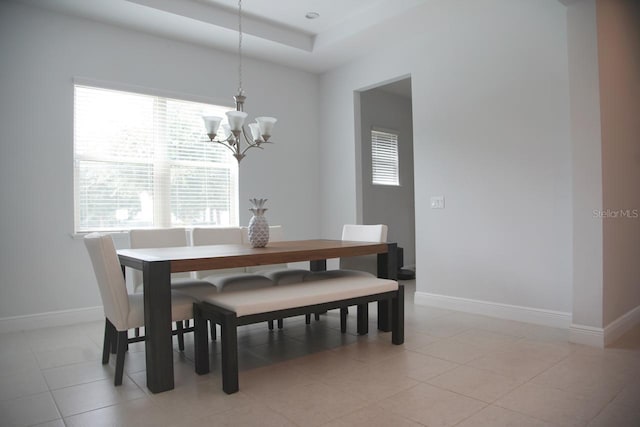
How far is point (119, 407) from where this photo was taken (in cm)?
207

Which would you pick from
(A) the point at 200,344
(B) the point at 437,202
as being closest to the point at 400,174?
(B) the point at 437,202

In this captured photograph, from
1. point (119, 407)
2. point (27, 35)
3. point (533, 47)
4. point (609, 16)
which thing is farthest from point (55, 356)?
point (609, 16)

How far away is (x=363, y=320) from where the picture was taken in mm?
3271

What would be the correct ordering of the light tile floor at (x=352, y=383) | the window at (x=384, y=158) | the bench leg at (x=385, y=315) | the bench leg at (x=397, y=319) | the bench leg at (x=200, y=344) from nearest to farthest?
the light tile floor at (x=352, y=383), the bench leg at (x=200, y=344), the bench leg at (x=397, y=319), the bench leg at (x=385, y=315), the window at (x=384, y=158)

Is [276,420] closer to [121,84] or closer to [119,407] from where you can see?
[119,407]

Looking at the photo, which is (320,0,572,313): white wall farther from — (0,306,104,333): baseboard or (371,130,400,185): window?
(0,306,104,333): baseboard

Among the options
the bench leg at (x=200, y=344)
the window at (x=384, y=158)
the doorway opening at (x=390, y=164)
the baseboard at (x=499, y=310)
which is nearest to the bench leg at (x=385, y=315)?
the baseboard at (x=499, y=310)

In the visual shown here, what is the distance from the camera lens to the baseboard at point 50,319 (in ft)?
11.6

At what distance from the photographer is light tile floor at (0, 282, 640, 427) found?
6.34 feet

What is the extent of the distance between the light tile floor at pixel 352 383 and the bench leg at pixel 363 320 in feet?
0.23

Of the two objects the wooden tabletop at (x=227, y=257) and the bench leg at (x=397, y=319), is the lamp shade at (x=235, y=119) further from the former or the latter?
the bench leg at (x=397, y=319)

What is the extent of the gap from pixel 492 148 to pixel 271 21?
254cm

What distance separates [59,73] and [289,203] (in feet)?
8.89

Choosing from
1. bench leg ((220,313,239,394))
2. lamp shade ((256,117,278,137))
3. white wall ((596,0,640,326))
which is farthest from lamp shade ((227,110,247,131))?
white wall ((596,0,640,326))
